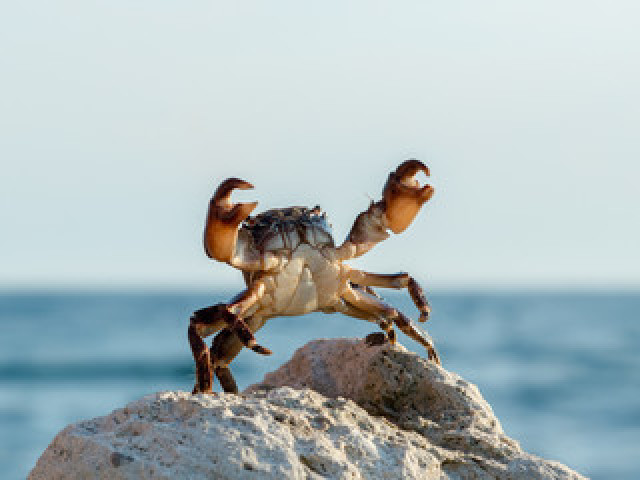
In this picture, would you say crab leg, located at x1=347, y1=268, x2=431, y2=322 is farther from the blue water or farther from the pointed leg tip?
the blue water

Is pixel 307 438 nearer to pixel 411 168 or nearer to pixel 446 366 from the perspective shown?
pixel 411 168

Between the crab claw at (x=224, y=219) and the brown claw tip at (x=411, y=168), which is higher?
the brown claw tip at (x=411, y=168)

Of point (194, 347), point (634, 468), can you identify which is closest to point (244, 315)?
point (194, 347)

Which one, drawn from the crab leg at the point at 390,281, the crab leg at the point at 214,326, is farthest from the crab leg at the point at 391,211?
the crab leg at the point at 214,326

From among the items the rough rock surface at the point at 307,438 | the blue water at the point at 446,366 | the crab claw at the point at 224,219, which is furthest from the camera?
the blue water at the point at 446,366

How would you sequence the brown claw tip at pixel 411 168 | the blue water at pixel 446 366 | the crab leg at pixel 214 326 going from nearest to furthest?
the crab leg at pixel 214 326
the brown claw tip at pixel 411 168
the blue water at pixel 446 366

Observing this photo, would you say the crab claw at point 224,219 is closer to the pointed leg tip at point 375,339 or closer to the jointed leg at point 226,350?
the jointed leg at point 226,350
